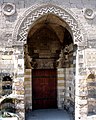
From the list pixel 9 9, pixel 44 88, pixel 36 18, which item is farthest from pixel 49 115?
pixel 9 9

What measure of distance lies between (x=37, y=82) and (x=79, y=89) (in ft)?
8.48

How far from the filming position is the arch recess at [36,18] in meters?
6.52

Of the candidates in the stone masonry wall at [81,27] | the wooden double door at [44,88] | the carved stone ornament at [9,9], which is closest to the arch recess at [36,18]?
the stone masonry wall at [81,27]

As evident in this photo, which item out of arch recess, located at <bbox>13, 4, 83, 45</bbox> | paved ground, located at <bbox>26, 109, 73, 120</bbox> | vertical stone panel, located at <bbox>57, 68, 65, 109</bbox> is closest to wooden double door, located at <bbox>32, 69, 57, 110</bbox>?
vertical stone panel, located at <bbox>57, 68, 65, 109</bbox>

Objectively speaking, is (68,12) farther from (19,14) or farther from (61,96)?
(61,96)

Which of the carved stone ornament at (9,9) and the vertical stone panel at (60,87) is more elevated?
the carved stone ornament at (9,9)

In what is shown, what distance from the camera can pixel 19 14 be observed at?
6551 millimetres

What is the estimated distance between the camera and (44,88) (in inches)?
357

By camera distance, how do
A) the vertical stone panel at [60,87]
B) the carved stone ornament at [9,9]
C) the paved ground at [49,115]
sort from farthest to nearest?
the vertical stone panel at [60,87], the paved ground at [49,115], the carved stone ornament at [9,9]

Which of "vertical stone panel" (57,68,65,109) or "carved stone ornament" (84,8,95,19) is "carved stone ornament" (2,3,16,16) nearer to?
"carved stone ornament" (84,8,95,19)

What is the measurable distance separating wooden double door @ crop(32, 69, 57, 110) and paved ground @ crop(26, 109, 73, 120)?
439 mm

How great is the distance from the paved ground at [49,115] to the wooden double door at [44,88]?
439mm

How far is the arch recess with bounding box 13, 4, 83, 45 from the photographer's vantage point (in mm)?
6523

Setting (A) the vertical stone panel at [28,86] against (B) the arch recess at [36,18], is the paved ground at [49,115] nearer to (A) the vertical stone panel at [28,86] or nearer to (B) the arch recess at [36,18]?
(A) the vertical stone panel at [28,86]
